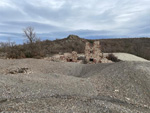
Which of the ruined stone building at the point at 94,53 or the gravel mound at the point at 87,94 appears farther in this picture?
the ruined stone building at the point at 94,53

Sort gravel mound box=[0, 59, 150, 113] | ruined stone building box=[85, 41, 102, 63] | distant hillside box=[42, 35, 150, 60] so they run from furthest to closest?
distant hillside box=[42, 35, 150, 60]
ruined stone building box=[85, 41, 102, 63]
gravel mound box=[0, 59, 150, 113]

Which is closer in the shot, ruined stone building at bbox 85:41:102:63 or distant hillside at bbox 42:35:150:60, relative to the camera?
ruined stone building at bbox 85:41:102:63

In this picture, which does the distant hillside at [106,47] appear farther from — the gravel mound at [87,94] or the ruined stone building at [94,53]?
the gravel mound at [87,94]

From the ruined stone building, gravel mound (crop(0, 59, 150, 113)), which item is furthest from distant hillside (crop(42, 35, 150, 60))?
gravel mound (crop(0, 59, 150, 113))

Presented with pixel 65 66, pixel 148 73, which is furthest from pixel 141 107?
pixel 65 66

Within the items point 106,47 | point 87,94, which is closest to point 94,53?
point 87,94

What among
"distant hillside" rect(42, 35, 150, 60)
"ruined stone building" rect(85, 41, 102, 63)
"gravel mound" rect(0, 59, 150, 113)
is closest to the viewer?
"gravel mound" rect(0, 59, 150, 113)

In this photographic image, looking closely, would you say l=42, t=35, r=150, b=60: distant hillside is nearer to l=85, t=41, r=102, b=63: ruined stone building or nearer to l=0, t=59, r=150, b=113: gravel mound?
l=85, t=41, r=102, b=63: ruined stone building

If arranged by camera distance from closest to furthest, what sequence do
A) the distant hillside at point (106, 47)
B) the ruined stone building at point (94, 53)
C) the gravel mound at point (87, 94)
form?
the gravel mound at point (87, 94) → the ruined stone building at point (94, 53) → the distant hillside at point (106, 47)

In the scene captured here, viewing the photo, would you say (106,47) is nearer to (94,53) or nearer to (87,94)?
(94,53)

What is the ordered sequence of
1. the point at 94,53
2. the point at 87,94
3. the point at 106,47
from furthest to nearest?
1. the point at 106,47
2. the point at 94,53
3. the point at 87,94

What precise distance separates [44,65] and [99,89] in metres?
5.68

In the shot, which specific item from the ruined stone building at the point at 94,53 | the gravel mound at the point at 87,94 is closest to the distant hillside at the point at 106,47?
the ruined stone building at the point at 94,53

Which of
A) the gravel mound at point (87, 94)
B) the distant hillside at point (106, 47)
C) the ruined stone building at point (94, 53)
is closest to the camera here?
the gravel mound at point (87, 94)
